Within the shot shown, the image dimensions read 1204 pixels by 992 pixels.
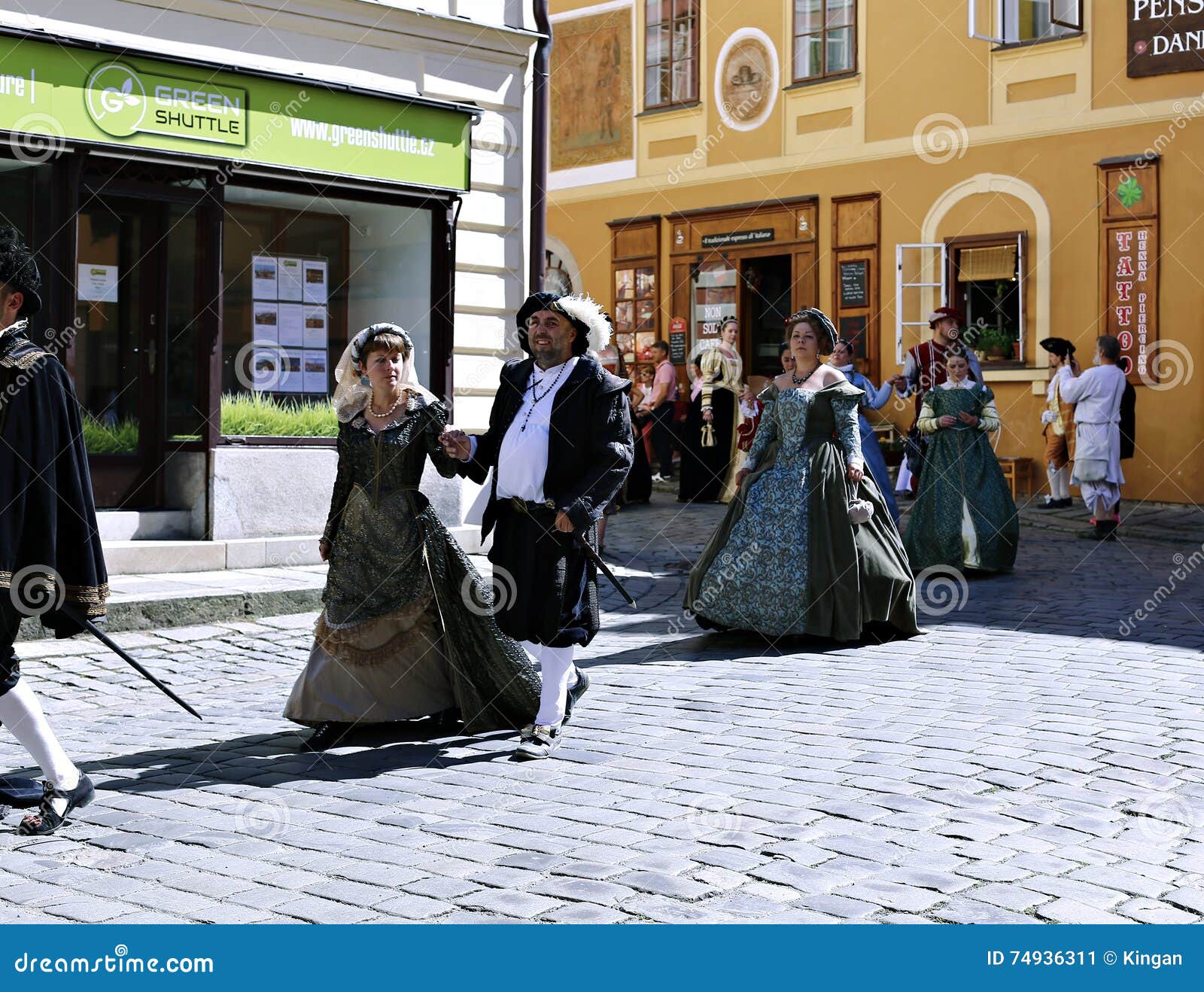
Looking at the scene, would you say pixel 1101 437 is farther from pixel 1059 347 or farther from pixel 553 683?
pixel 553 683

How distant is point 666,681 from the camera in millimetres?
7984

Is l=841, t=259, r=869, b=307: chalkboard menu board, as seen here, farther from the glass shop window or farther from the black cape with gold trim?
the black cape with gold trim

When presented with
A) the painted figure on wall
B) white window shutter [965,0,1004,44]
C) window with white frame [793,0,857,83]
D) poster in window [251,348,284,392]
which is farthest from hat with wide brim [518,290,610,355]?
the painted figure on wall

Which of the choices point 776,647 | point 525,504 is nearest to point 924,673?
point 776,647

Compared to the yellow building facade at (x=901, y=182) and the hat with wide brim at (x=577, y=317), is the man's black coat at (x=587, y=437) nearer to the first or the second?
the hat with wide brim at (x=577, y=317)

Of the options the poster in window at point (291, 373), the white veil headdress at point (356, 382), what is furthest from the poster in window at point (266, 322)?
the white veil headdress at point (356, 382)

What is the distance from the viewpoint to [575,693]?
6.91m

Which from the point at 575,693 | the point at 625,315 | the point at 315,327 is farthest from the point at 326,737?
the point at 625,315

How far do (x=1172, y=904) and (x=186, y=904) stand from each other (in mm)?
2532

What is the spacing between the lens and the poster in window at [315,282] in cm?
1244

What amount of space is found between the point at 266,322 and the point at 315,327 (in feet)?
1.61

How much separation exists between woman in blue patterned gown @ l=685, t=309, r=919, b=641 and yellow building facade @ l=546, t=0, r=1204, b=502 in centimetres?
973

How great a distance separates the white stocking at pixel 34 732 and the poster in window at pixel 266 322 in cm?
704

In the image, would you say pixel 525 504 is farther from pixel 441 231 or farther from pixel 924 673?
pixel 441 231
